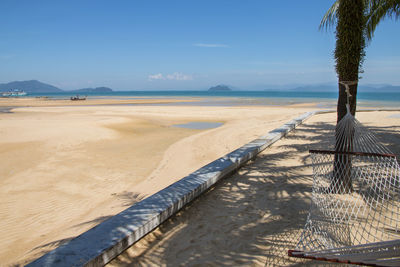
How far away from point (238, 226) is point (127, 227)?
116 cm

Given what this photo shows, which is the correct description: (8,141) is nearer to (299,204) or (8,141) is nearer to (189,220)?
(189,220)

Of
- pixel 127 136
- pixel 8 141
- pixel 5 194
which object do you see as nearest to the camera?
pixel 5 194

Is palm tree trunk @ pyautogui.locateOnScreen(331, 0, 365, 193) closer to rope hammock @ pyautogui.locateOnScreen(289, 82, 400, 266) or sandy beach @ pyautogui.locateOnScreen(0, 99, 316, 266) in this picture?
rope hammock @ pyautogui.locateOnScreen(289, 82, 400, 266)

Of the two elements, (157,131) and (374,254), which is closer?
(374,254)

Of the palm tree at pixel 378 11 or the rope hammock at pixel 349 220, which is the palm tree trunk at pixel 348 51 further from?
the palm tree at pixel 378 11

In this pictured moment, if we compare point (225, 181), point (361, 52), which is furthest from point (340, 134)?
point (225, 181)

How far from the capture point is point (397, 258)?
5.61 feet

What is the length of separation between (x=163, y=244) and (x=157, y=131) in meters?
8.64

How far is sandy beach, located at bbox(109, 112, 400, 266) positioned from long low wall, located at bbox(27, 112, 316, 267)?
125mm

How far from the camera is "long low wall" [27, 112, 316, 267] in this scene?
2.14 m

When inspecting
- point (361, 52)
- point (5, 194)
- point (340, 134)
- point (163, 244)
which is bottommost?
point (5, 194)

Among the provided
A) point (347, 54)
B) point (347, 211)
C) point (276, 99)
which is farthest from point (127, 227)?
point (276, 99)

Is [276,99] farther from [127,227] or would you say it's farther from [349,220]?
[127,227]

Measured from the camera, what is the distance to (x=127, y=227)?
2.62m
